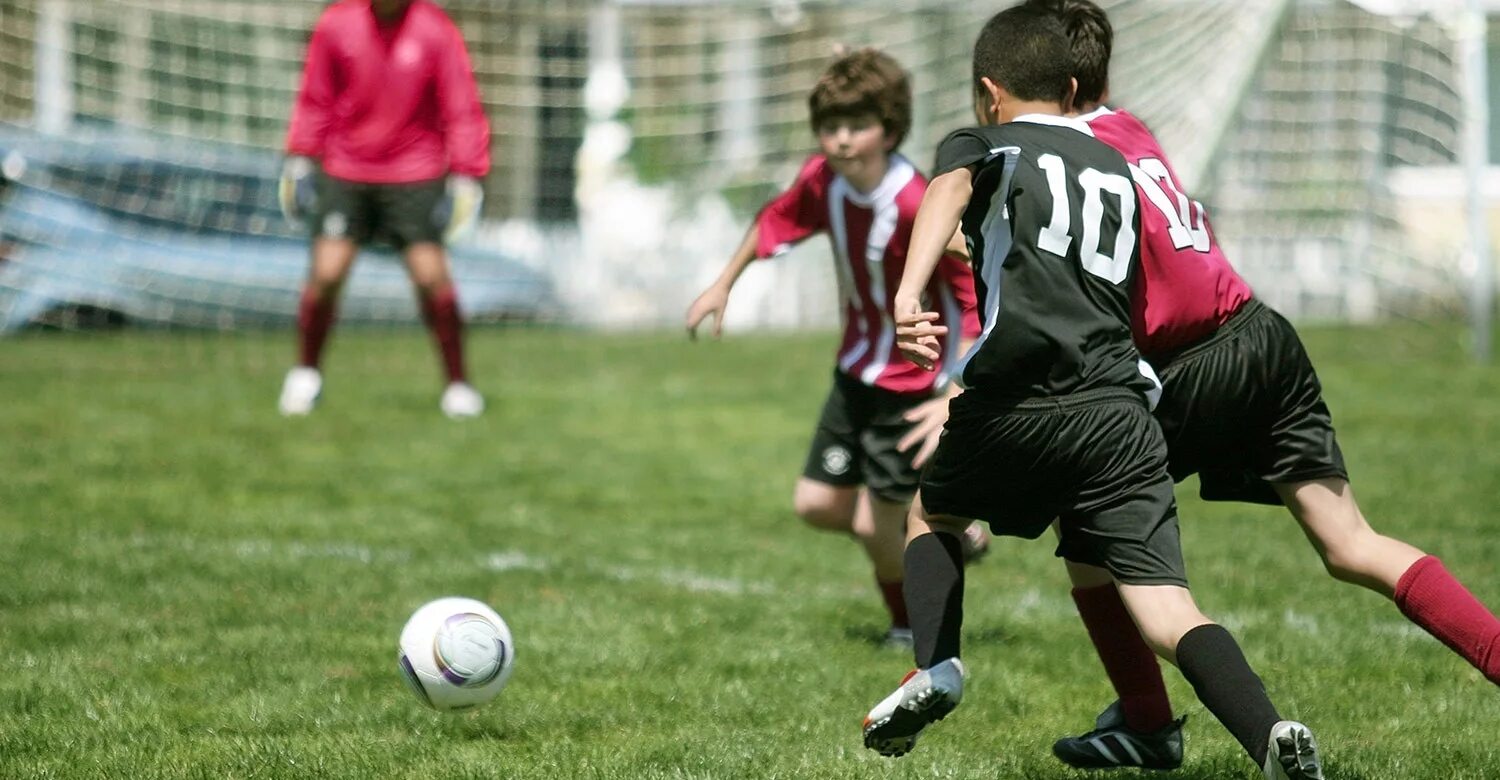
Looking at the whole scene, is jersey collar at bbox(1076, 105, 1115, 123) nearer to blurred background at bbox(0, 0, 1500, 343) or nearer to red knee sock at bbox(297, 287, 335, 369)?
red knee sock at bbox(297, 287, 335, 369)

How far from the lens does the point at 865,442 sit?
15.0 feet

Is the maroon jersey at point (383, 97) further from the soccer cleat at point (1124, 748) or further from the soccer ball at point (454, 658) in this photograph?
the soccer cleat at point (1124, 748)

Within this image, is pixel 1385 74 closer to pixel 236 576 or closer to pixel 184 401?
pixel 184 401

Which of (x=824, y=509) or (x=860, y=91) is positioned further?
(x=824, y=509)

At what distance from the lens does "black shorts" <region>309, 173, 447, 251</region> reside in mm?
8438

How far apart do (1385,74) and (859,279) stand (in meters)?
8.35

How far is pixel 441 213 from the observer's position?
858 centimetres

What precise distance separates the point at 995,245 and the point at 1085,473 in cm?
44

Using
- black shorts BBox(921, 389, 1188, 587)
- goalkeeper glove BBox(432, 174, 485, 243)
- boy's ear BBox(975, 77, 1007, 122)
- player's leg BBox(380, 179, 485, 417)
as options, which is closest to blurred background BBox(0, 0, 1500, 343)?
goalkeeper glove BBox(432, 174, 485, 243)

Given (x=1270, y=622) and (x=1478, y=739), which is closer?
(x=1478, y=739)

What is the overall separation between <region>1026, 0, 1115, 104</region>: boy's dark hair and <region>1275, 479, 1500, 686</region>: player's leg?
0.84 meters

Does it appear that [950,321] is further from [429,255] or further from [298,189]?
[298,189]

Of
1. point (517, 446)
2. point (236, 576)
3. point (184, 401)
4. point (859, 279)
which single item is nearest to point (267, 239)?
point (184, 401)

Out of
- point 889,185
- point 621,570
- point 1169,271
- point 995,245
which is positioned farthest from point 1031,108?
point 621,570
